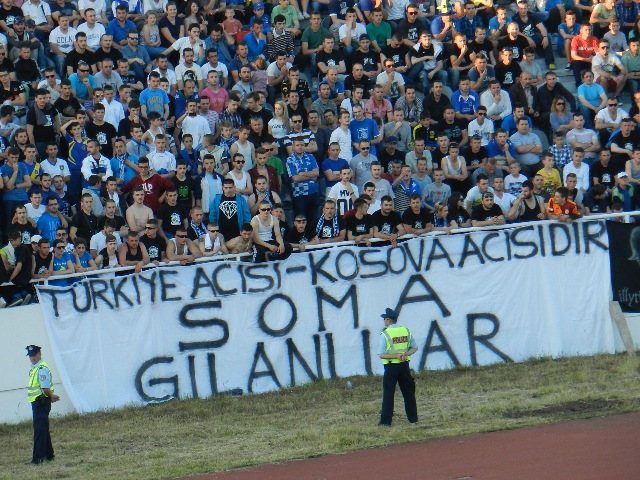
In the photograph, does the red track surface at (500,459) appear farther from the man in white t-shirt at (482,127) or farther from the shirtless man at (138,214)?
the man in white t-shirt at (482,127)

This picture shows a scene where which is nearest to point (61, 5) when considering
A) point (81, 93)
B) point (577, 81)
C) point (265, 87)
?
point (81, 93)

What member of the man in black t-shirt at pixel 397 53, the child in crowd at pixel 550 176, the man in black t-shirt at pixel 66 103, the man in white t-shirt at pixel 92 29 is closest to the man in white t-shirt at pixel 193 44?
the man in white t-shirt at pixel 92 29

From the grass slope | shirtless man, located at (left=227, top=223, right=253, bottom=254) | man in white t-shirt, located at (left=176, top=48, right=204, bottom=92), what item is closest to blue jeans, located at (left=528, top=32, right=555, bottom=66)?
man in white t-shirt, located at (left=176, top=48, right=204, bottom=92)

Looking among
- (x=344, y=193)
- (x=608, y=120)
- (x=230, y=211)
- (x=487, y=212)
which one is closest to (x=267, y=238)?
(x=230, y=211)

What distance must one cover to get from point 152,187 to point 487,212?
18.4 feet

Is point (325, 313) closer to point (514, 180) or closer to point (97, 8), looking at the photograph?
point (514, 180)

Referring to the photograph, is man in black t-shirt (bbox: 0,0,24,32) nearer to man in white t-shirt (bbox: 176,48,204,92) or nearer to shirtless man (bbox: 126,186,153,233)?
man in white t-shirt (bbox: 176,48,204,92)

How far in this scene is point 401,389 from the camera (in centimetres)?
1900

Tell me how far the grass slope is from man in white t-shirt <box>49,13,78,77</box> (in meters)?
7.55

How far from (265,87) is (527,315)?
22.7 ft

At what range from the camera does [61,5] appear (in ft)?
86.4

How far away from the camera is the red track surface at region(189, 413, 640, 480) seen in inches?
650

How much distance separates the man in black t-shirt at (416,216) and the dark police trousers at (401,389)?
426 cm

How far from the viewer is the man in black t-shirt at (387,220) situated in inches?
882
